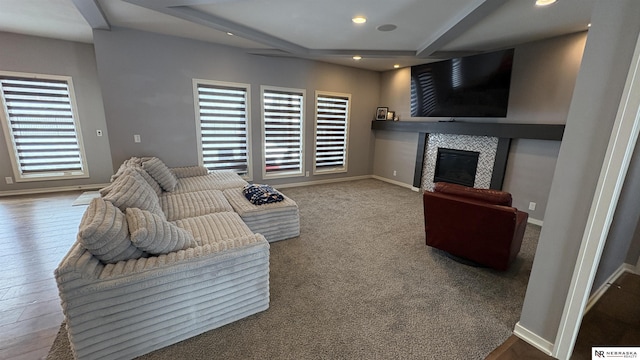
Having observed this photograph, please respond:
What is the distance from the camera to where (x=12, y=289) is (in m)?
2.11

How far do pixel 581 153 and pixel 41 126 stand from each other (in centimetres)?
715

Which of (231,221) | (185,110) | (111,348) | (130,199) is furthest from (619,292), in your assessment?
(185,110)

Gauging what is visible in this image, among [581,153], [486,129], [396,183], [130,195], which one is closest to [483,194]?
[581,153]

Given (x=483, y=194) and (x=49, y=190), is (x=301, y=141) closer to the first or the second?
(x=483, y=194)

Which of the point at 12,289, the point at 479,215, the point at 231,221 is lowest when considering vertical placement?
the point at 12,289

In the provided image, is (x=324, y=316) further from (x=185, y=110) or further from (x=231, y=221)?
(x=185, y=110)

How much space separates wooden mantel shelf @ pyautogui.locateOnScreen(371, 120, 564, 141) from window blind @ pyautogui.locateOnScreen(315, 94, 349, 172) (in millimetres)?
1100

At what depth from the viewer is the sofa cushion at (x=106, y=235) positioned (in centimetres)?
133

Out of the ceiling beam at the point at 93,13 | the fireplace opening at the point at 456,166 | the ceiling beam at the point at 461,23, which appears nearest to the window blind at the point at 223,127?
the ceiling beam at the point at 93,13

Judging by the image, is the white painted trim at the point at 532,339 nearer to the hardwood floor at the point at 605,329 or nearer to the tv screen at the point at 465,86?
the hardwood floor at the point at 605,329

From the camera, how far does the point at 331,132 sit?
19.3 feet

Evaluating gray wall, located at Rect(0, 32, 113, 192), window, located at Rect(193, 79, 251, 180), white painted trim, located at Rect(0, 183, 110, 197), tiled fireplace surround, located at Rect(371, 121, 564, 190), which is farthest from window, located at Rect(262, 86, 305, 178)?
white painted trim, located at Rect(0, 183, 110, 197)

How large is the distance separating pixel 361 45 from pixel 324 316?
4.02 m

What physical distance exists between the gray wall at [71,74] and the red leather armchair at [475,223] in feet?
16.5
